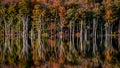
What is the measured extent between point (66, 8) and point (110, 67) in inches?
1466

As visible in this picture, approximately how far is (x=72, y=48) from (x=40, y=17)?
1266 cm

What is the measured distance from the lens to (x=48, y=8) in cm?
7750

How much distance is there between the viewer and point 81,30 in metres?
76.4

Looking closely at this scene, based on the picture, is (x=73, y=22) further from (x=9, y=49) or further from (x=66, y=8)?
(x=9, y=49)

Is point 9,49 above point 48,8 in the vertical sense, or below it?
below

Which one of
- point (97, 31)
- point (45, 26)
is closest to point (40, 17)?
point (45, 26)

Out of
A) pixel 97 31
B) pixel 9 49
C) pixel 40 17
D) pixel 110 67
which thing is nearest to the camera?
pixel 110 67

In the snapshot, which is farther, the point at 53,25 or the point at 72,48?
the point at 53,25

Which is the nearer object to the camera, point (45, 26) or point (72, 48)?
point (72, 48)

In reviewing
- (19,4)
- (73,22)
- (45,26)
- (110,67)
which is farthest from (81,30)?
(110,67)

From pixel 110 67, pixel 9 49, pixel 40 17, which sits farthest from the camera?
pixel 40 17

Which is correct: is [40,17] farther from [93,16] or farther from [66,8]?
[93,16]

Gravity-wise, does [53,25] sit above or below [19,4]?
below

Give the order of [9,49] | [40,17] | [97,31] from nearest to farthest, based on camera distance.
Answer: [9,49] < [40,17] < [97,31]
